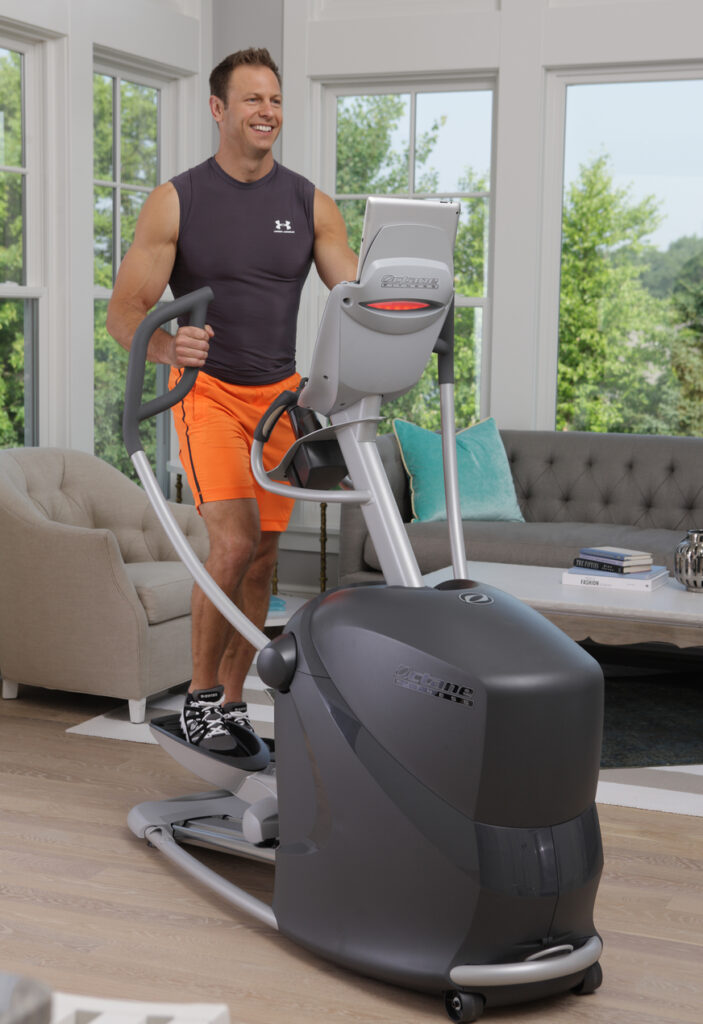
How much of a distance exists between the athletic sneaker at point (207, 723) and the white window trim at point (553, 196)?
2825 millimetres

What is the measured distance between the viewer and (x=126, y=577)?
3551 mm

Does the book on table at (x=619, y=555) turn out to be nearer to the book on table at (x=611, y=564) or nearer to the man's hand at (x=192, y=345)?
the book on table at (x=611, y=564)

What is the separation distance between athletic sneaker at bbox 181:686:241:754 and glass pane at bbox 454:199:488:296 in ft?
9.80

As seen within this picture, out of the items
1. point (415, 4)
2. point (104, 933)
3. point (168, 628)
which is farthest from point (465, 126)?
point (104, 933)

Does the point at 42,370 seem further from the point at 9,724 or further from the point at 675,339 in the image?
the point at 675,339

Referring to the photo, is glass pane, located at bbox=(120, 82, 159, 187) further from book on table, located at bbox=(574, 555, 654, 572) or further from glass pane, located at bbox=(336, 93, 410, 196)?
book on table, located at bbox=(574, 555, 654, 572)

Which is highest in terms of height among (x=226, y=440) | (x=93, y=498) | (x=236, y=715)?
(x=226, y=440)

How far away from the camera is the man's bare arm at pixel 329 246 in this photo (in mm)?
2855

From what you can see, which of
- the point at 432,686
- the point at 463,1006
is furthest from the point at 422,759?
the point at 463,1006

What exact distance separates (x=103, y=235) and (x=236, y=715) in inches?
101

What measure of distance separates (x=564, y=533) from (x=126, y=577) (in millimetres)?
1651

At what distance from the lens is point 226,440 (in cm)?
270

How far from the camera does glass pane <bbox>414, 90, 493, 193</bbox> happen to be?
5.18 meters

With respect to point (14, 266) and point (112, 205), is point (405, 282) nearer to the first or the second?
point (14, 266)
